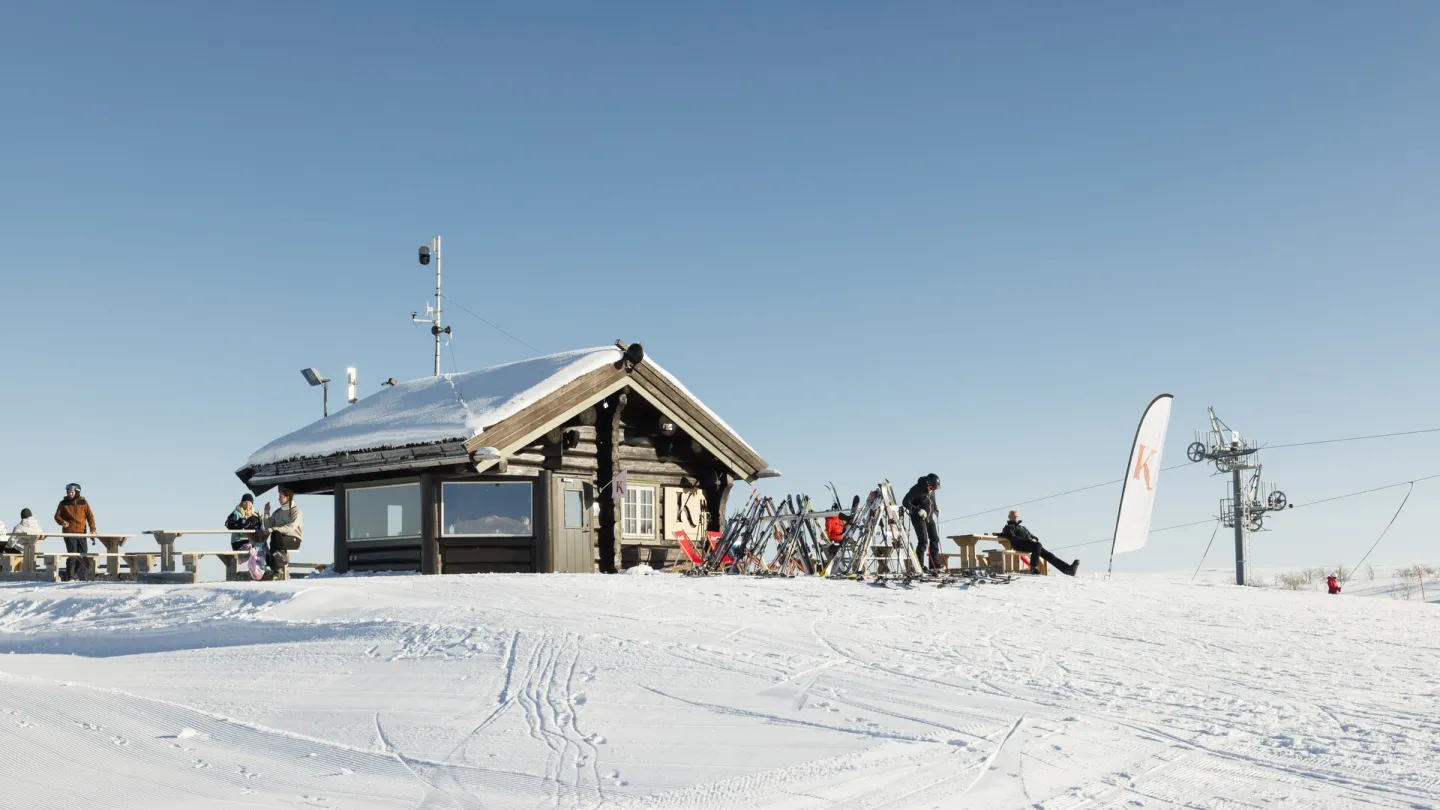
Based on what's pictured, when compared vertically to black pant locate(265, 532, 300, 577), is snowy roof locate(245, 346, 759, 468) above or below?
above

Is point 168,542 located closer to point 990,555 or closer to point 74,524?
point 74,524

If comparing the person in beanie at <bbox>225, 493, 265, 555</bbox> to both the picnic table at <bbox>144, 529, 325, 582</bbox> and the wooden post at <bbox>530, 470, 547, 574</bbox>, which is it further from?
the wooden post at <bbox>530, 470, 547, 574</bbox>

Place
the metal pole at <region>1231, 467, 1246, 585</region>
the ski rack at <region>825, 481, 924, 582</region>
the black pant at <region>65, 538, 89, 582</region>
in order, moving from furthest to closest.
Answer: the metal pole at <region>1231, 467, 1246, 585</region>
the black pant at <region>65, 538, 89, 582</region>
the ski rack at <region>825, 481, 924, 582</region>

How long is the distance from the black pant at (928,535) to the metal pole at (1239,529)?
2195 centimetres

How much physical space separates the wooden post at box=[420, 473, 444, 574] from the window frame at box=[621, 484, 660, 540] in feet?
11.4

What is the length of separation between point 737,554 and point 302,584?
793 centimetres

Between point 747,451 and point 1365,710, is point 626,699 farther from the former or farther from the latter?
point 747,451

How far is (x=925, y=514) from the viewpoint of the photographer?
774 inches

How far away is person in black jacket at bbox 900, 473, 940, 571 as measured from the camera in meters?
19.8

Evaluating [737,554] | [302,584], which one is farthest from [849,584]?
[302,584]

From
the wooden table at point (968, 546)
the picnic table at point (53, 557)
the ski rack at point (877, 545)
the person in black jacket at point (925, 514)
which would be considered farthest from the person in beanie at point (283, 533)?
the wooden table at point (968, 546)

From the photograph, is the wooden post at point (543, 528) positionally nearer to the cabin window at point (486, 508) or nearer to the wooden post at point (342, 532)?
the cabin window at point (486, 508)

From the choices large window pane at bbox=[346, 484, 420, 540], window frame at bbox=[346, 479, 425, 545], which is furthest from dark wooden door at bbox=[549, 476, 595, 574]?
large window pane at bbox=[346, 484, 420, 540]

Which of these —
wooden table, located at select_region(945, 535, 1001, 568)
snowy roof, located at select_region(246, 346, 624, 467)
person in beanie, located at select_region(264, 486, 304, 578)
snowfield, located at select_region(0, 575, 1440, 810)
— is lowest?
snowfield, located at select_region(0, 575, 1440, 810)
